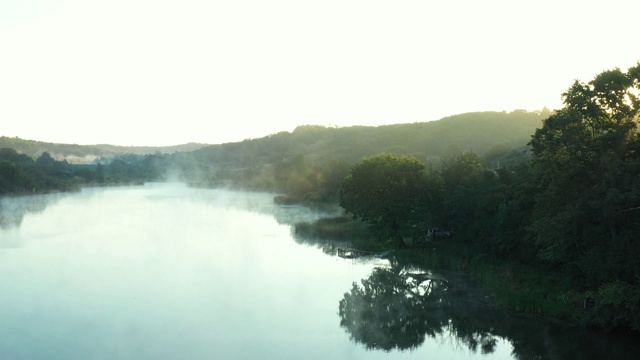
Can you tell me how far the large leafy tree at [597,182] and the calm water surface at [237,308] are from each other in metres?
4.58

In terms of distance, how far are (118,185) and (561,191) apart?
181 meters

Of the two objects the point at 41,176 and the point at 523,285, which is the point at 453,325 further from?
the point at 41,176

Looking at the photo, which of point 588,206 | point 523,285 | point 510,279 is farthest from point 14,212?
point 588,206

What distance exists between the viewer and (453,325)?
3100 centimetres

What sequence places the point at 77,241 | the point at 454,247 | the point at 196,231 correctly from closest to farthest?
the point at 454,247 → the point at 77,241 → the point at 196,231

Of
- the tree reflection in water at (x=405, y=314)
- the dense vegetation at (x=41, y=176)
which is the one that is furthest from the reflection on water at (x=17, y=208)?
the tree reflection in water at (x=405, y=314)

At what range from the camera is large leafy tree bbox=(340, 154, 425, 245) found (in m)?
51.0

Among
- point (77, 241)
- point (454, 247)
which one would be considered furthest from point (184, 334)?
point (77, 241)

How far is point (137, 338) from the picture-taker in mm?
28234

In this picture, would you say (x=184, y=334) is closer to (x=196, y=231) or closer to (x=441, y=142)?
(x=196, y=231)

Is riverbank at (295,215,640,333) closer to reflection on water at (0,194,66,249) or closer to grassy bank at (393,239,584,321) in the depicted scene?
grassy bank at (393,239,584,321)

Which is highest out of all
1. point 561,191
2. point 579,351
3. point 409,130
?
point 409,130

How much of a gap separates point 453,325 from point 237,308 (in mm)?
14113

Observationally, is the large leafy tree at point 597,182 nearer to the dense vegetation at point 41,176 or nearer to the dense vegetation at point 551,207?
the dense vegetation at point 551,207
